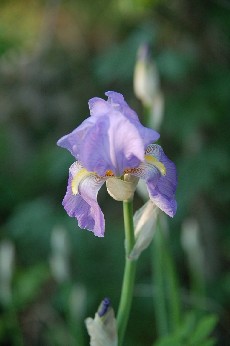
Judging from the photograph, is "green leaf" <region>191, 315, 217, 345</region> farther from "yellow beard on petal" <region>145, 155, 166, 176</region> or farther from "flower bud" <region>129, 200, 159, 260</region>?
"yellow beard on petal" <region>145, 155, 166, 176</region>

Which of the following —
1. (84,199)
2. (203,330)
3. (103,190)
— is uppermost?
(84,199)

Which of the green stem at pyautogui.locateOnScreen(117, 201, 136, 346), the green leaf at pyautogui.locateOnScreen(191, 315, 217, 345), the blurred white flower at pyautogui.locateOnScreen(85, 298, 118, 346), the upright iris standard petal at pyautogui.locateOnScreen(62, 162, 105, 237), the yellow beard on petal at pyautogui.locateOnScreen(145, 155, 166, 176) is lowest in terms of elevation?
the green leaf at pyautogui.locateOnScreen(191, 315, 217, 345)

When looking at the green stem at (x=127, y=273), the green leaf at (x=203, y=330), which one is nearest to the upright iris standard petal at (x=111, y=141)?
the green stem at (x=127, y=273)

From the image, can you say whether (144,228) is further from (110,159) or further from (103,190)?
(103,190)

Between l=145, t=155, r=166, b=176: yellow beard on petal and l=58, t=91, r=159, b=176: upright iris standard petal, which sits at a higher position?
l=58, t=91, r=159, b=176: upright iris standard petal

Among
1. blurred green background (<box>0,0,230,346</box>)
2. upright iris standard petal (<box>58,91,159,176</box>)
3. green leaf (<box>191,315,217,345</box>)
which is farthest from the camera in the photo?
blurred green background (<box>0,0,230,346</box>)

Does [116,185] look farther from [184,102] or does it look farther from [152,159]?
[184,102]

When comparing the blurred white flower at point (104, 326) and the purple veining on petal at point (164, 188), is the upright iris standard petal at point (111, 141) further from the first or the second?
the blurred white flower at point (104, 326)

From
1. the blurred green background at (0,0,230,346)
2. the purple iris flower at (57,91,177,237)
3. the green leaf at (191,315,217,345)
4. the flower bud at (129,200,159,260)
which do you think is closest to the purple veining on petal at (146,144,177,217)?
the purple iris flower at (57,91,177,237)

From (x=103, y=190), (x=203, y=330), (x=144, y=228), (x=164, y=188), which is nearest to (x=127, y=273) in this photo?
(x=144, y=228)
